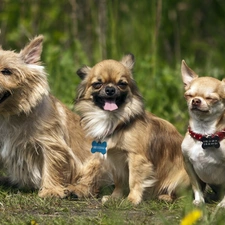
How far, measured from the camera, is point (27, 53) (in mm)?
6617

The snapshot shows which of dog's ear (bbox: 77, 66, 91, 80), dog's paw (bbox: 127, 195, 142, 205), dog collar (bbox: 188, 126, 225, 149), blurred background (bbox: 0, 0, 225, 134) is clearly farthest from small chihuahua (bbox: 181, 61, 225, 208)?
blurred background (bbox: 0, 0, 225, 134)

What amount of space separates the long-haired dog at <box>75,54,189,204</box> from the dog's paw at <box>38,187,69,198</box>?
45 centimetres

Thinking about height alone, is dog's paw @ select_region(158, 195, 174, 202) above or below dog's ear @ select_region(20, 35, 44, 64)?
below

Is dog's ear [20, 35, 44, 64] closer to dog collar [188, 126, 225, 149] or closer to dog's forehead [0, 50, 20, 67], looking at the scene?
dog's forehead [0, 50, 20, 67]

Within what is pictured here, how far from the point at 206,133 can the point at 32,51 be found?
74.0 inches

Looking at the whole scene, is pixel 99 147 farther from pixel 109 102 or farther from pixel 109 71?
pixel 109 71

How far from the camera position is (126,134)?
6.04 metres

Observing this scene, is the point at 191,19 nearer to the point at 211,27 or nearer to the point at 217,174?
the point at 211,27

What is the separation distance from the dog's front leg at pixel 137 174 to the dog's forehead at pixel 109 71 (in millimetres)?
677

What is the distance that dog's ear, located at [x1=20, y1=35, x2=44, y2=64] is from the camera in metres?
6.61

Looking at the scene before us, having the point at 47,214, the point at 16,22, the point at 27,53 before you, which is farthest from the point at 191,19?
the point at 47,214

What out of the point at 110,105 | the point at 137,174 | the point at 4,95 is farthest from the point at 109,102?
the point at 4,95

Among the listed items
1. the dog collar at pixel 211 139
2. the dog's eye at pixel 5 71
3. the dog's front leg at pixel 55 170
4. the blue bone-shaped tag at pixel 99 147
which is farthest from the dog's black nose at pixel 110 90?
the dog's eye at pixel 5 71

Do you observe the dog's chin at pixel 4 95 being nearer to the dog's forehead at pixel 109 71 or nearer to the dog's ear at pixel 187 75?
the dog's forehead at pixel 109 71
